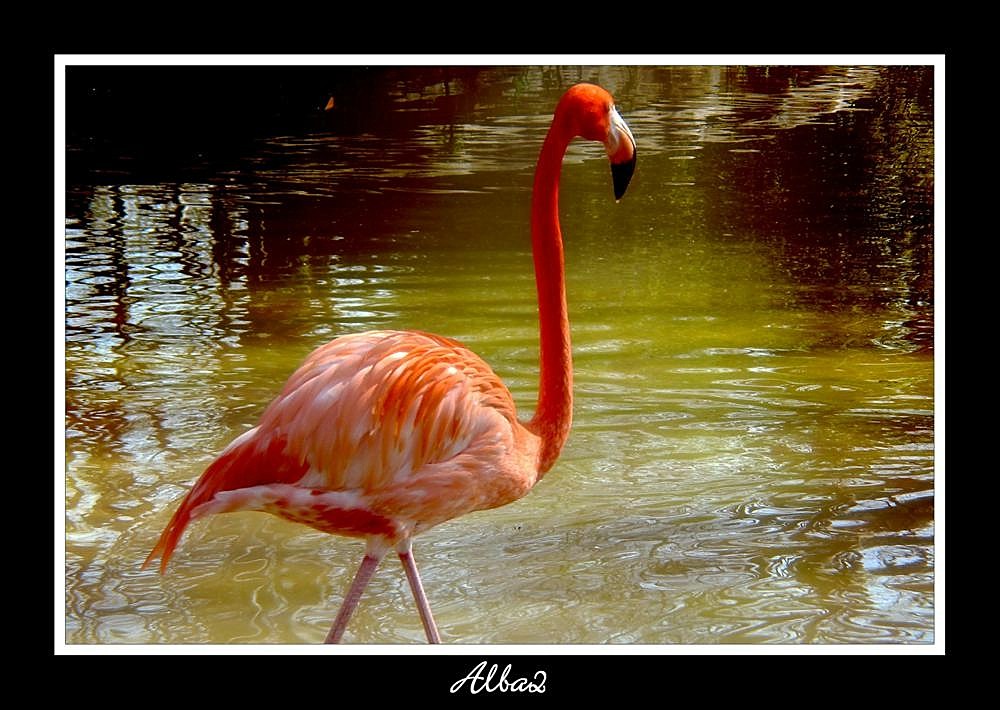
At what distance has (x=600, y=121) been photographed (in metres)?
2.95

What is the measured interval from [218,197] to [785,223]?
227 centimetres

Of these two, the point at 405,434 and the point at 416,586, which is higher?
the point at 405,434

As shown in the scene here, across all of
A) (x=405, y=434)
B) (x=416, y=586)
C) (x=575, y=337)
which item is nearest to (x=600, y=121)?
(x=405, y=434)

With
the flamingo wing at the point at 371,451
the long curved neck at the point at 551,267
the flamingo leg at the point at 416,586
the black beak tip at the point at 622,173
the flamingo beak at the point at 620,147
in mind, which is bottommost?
the flamingo leg at the point at 416,586

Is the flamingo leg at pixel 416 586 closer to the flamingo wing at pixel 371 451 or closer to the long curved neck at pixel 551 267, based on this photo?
the flamingo wing at pixel 371 451

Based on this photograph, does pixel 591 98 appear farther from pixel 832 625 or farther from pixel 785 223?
pixel 785 223

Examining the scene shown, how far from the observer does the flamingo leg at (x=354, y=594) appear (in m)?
2.92

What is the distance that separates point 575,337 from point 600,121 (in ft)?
7.63

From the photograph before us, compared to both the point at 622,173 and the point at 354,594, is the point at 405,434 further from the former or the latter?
the point at 622,173

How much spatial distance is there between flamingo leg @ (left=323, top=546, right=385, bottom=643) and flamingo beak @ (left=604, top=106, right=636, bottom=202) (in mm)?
1017

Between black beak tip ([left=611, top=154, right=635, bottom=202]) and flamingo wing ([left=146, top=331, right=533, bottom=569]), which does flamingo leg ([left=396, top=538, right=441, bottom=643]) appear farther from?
black beak tip ([left=611, top=154, right=635, bottom=202])

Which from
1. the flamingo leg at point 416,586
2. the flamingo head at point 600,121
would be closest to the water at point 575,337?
the flamingo leg at point 416,586

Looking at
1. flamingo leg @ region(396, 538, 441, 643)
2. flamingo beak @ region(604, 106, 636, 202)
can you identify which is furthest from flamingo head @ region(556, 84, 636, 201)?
flamingo leg @ region(396, 538, 441, 643)
